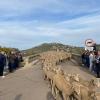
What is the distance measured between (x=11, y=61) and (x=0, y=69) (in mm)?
5464

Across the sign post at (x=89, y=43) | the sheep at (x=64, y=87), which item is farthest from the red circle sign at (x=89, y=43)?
the sheep at (x=64, y=87)

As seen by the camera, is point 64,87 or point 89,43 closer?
point 64,87

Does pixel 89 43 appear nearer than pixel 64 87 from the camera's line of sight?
No

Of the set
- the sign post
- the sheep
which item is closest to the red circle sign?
the sign post

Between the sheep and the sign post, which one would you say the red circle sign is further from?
the sheep

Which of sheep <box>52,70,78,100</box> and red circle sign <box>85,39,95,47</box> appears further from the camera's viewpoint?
red circle sign <box>85,39,95,47</box>

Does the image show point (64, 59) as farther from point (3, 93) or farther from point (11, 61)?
point (3, 93)

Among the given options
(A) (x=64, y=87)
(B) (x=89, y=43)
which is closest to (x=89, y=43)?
(B) (x=89, y=43)

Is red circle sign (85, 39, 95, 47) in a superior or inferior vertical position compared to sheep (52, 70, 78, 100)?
superior

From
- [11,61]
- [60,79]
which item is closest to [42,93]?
[60,79]

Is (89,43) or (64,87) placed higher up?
(89,43)

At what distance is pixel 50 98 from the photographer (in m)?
17.8

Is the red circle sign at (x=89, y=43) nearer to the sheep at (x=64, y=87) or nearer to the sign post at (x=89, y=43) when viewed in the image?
the sign post at (x=89, y=43)

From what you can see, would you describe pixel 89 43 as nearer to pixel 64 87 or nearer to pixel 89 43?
pixel 89 43
